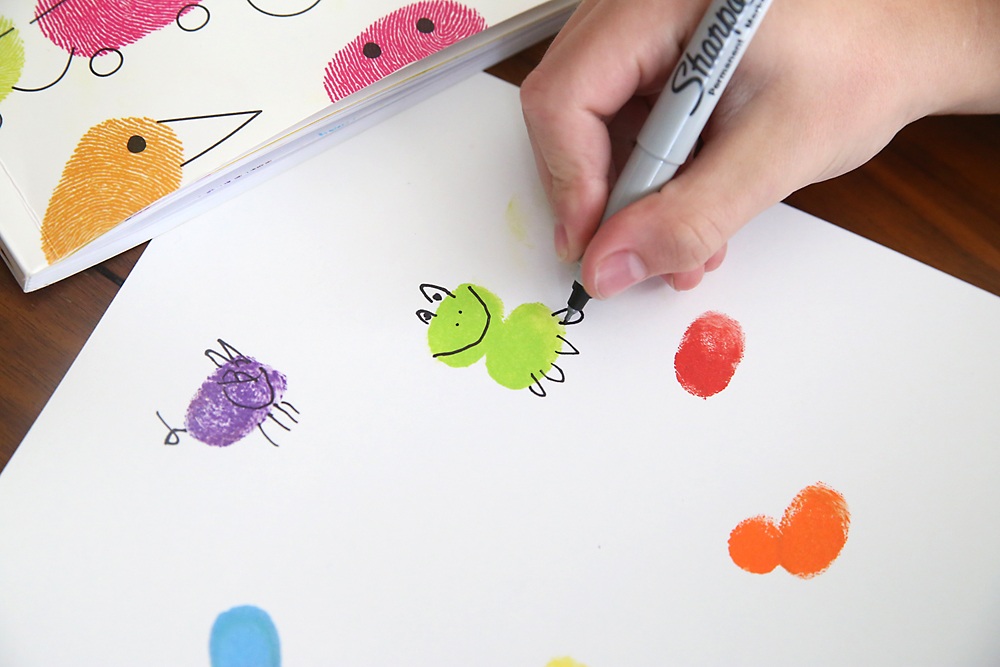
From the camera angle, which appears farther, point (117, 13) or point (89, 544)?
point (117, 13)

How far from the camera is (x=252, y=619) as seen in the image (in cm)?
42

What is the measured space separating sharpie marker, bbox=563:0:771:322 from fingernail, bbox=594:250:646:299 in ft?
0.14

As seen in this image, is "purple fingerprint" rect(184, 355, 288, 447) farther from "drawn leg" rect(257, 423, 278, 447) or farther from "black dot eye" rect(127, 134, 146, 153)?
"black dot eye" rect(127, 134, 146, 153)

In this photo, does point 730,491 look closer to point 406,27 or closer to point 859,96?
point 859,96

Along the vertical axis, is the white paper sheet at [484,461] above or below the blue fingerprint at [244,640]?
above

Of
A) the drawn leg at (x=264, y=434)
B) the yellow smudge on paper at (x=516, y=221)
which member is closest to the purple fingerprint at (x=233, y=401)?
the drawn leg at (x=264, y=434)

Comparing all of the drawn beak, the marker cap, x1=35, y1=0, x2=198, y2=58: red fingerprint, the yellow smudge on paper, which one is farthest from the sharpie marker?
x1=35, y1=0, x2=198, y2=58: red fingerprint

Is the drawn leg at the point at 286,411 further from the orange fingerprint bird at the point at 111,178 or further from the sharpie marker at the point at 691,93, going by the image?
the sharpie marker at the point at 691,93

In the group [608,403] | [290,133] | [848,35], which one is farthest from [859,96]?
[290,133]

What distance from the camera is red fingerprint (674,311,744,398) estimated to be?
1.61ft

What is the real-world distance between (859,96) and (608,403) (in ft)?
0.99

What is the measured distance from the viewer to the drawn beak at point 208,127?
0.50 meters

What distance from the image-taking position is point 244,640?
1.38 ft

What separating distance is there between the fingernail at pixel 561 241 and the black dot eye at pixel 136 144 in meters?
0.35
